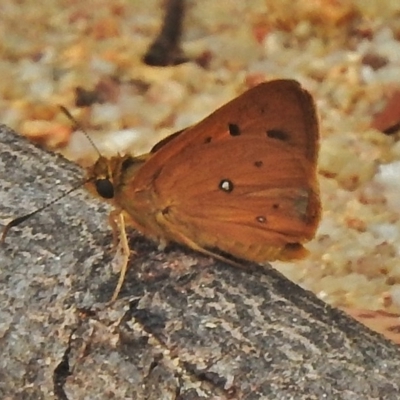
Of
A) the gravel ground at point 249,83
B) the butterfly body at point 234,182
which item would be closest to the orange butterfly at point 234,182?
the butterfly body at point 234,182

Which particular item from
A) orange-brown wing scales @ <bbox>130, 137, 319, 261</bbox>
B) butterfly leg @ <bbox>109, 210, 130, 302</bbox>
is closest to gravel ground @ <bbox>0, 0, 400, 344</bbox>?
orange-brown wing scales @ <bbox>130, 137, 319, 261</bbox>

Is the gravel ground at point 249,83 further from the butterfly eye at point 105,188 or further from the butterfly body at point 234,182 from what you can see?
the butterfly eye at point 105,188

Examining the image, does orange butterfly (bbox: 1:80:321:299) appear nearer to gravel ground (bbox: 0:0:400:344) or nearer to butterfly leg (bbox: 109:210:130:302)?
butterfly leg (bbox: 109:210:130:302)

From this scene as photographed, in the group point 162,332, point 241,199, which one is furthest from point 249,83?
point 162,332

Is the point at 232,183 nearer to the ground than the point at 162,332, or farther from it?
farther from it

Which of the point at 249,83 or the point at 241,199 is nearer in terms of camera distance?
the point at 241,199

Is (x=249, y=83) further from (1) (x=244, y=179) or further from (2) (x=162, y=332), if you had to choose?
(2) (x=162, y=332)

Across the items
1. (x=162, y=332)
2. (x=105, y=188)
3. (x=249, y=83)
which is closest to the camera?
(x=162, y=332)
